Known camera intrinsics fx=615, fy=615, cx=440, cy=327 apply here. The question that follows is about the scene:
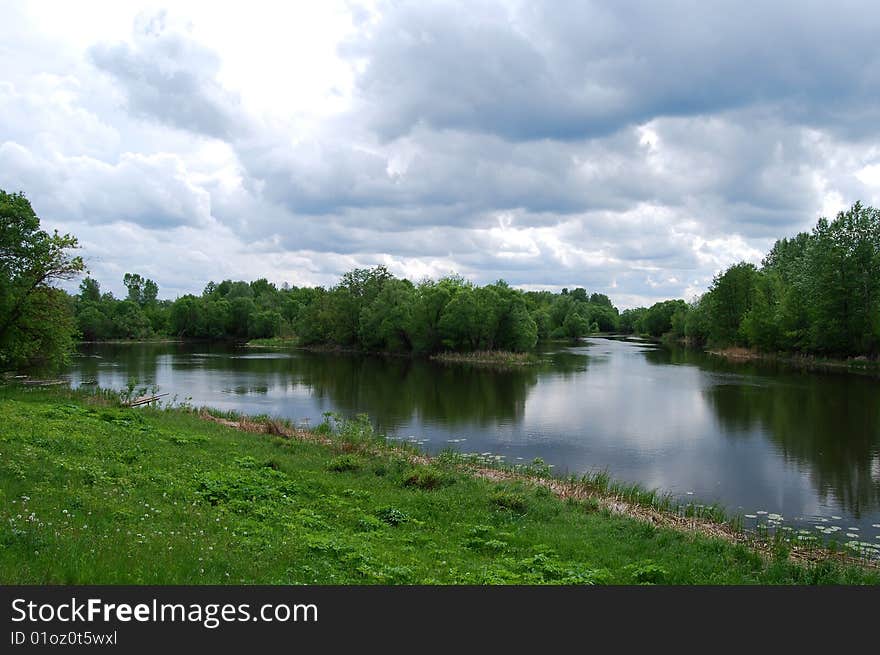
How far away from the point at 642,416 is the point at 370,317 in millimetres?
71752

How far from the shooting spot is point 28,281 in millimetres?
33750

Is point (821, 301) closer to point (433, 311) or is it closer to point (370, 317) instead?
point (433, 311)

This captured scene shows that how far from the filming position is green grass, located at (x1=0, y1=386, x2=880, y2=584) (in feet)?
28.9

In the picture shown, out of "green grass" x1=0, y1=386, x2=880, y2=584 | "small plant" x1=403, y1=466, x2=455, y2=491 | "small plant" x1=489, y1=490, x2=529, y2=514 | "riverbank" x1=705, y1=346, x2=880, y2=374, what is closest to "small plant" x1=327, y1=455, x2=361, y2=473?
"green grass" x1=0, y1=386, x2=880, y2=584

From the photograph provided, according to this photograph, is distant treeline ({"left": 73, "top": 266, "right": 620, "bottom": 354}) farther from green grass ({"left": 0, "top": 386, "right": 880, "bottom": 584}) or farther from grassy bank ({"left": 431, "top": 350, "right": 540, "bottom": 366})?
green grass ({"left": 0, "top": 386, "right": 880, "bottom": 584})

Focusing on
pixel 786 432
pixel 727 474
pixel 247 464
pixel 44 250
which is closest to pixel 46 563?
pixel 247 464

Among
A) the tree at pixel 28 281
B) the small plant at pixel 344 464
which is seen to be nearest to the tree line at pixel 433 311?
the tree at pixel 28 281

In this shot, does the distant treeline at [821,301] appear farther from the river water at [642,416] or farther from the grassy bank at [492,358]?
the grassy bank at [492,358]

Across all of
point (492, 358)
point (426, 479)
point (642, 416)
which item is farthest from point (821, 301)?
point (426, 479)

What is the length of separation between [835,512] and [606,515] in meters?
9.00

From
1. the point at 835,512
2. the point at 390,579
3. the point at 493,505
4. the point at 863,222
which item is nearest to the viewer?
the point at 390,579

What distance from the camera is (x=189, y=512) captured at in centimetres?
1173
